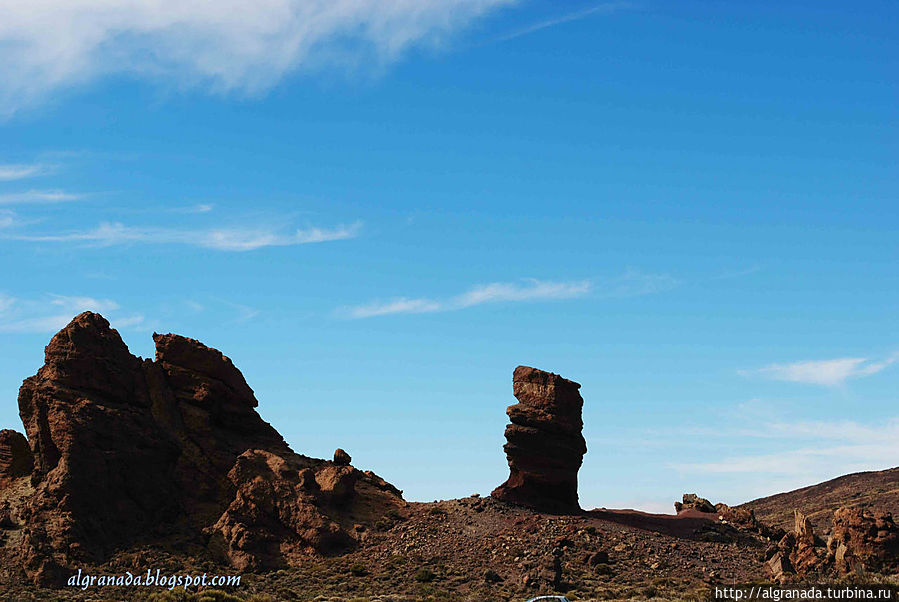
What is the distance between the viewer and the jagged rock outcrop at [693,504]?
3147 inches


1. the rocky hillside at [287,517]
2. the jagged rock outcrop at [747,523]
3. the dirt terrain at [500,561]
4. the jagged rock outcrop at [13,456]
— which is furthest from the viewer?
the jagged rock outcrop at [747,523]

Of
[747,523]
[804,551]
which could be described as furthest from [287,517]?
[747,523]

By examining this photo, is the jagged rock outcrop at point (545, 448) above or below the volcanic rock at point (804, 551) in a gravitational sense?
above

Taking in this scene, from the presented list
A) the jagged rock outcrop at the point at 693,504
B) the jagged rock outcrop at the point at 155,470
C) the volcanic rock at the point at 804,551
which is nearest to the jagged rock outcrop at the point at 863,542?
the volcanic rock at the point at 804,551

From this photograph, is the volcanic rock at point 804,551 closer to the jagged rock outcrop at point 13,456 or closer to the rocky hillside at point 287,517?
the rocky hillside at point 287,517

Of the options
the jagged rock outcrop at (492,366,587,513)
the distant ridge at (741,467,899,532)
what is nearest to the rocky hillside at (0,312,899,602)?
the jagged rock outcrop at (492,366,587,513)

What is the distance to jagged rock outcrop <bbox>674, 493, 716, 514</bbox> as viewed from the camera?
7994 centimetres

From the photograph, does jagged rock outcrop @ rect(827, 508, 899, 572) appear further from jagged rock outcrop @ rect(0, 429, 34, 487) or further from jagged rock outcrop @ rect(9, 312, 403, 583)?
jagged rock outcrop @ rect(0, 429, 34, 487)

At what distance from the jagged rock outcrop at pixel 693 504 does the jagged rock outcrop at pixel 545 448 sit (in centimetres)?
1358

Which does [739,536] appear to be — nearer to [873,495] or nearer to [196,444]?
[196,444]

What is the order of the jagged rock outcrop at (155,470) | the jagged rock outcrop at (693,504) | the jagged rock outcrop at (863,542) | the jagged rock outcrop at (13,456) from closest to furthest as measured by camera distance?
the jagged rock outcrop at (863,542) → the jagged rock outcrop at (155,470) → the jagged rock outcrop at (13,456) → the jagged rock outcrop at (693,504)

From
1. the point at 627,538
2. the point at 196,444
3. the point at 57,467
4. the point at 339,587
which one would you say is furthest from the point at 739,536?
the point at 57,467

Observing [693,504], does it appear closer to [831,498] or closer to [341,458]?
[341,458]

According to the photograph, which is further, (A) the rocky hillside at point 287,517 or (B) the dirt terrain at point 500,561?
(A) the rocky hillside at point 287,517
